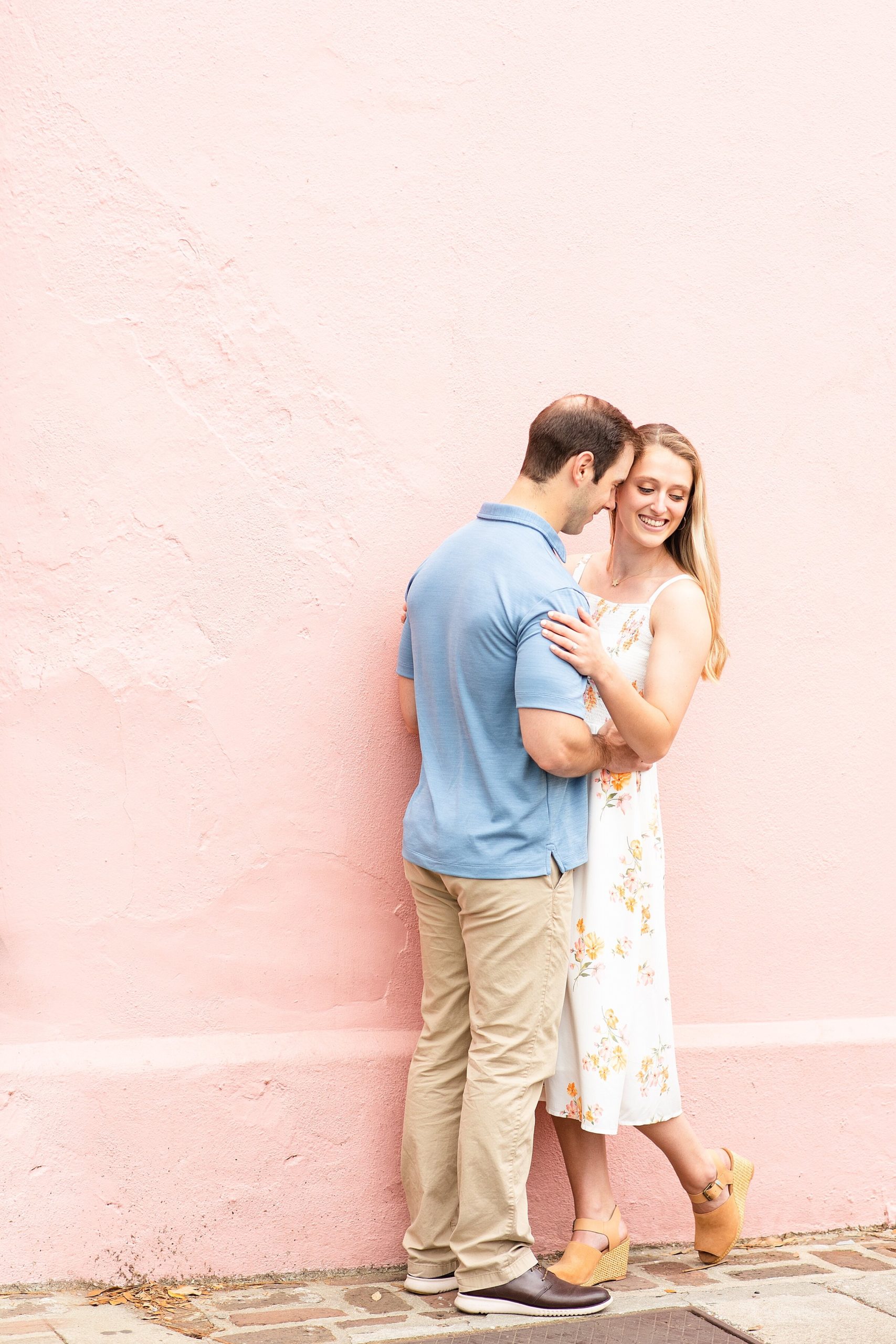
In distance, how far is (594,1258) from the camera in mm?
3342

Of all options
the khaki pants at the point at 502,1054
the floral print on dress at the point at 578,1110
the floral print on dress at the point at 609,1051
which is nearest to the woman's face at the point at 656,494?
the khaki pants at the point at 502,1054

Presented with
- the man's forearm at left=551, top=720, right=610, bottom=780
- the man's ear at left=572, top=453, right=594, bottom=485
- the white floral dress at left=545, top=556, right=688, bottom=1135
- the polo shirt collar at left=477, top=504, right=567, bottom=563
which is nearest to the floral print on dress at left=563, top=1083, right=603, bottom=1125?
the white floral dress at left=545, top=556, right=688, bottom=1135

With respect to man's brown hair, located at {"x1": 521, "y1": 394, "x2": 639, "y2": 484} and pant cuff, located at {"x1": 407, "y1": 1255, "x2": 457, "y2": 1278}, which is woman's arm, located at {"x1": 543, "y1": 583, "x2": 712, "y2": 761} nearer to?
man's brown hair, located at {"x1": 521, "y1": 394, "x2": 639, "y2": 484}

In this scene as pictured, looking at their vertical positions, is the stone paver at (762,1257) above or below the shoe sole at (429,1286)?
below

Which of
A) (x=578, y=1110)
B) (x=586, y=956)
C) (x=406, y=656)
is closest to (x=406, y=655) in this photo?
(x=406, y=656)

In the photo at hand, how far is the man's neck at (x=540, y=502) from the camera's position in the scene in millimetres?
3186

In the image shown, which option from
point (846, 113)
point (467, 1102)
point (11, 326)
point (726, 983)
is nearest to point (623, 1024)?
point (467, 1102)

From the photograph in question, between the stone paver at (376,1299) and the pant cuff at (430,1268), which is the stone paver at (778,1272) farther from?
the stone paver at (376,1299)

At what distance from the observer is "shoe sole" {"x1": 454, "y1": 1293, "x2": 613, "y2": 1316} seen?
313cm

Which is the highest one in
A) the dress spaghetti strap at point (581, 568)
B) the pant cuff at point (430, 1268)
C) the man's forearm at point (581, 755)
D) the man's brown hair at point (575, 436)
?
the man's brown hair at point (575, 436)

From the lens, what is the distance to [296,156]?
3.44m

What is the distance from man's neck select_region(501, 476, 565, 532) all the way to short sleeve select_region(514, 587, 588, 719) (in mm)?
245

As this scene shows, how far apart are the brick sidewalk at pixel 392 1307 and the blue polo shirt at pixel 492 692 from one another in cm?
107

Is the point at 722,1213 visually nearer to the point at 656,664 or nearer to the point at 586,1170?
the point at 586,1170
